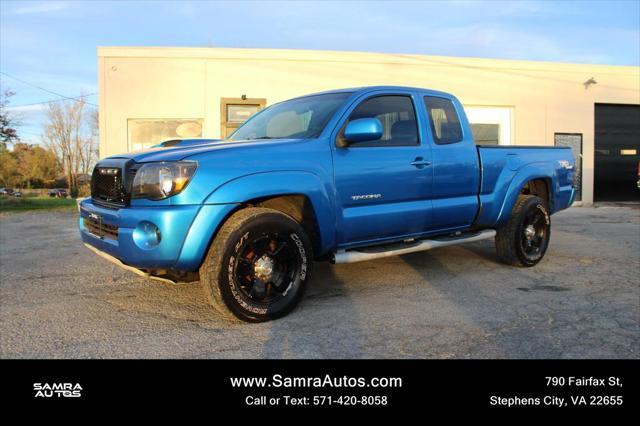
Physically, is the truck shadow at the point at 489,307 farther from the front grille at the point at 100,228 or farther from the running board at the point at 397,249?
the front grille at the point at 100,228

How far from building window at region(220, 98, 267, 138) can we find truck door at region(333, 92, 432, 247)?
392 inches

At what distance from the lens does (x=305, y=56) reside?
47.8ft

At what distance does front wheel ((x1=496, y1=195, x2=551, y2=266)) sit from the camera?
5617 millimetres

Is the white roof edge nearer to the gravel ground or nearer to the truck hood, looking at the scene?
the gravel ground

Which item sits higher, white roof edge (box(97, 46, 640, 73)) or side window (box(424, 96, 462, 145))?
white roof edge (box(97, 46, 640, 73))

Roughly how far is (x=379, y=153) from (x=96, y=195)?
8.00 ft

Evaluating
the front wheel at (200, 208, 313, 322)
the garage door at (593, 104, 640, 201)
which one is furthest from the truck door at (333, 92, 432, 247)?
the garage door at (593, 104, 640, 201)

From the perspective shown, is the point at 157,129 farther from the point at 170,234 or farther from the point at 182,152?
the point at 170,234

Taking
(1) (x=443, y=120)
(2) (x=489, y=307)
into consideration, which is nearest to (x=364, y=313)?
(2) (x=489, y=307)

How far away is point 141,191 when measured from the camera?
137 inches

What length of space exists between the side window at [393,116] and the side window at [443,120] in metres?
0.24

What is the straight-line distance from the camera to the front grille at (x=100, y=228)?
3.63 metres

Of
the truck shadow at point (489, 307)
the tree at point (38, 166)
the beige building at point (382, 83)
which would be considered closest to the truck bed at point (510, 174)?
the truck shadow at point (489, 307)
